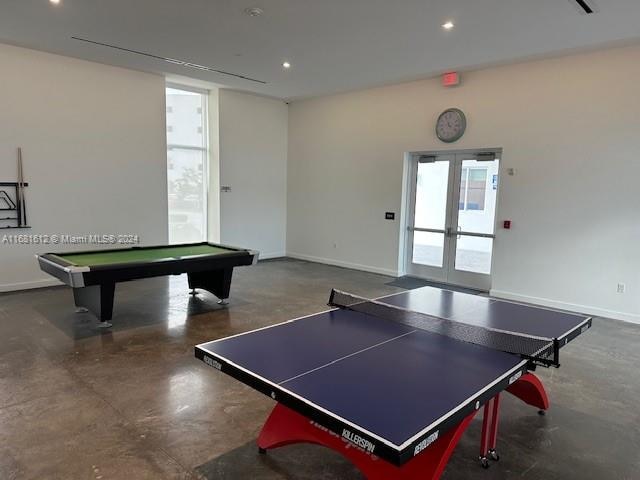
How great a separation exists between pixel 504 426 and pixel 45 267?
4.54 m

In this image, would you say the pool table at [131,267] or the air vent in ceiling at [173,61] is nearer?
the pool table at [131,267]

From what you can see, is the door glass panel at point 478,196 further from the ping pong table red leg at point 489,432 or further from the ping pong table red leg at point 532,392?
the ping pong table red leg at point 489,432

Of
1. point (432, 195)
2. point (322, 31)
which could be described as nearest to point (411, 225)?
point (432, 195)

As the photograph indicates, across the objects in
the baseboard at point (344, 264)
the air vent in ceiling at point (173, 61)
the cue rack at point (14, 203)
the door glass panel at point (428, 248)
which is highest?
the air vent in ceiling at point (173, 61)

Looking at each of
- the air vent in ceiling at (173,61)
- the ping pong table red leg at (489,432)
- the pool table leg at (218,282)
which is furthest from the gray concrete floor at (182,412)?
the air vent in ceiling at (173,61)

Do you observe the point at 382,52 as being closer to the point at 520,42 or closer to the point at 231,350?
the point at 520,42

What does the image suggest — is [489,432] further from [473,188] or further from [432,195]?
[432,195]

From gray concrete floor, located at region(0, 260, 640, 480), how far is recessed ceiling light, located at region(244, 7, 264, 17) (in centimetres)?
324

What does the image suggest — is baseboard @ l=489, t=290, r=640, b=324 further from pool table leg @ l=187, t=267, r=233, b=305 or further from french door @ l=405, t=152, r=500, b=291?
pool table leg @ l=187, t=267, r=233, b=305

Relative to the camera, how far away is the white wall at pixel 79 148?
5781 millimetres

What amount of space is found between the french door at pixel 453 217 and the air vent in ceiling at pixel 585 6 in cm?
249

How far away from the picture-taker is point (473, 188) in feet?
21.8

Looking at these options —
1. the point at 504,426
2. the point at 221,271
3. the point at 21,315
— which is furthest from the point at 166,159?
the point at 504,426

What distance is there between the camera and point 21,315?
4.83 meters
